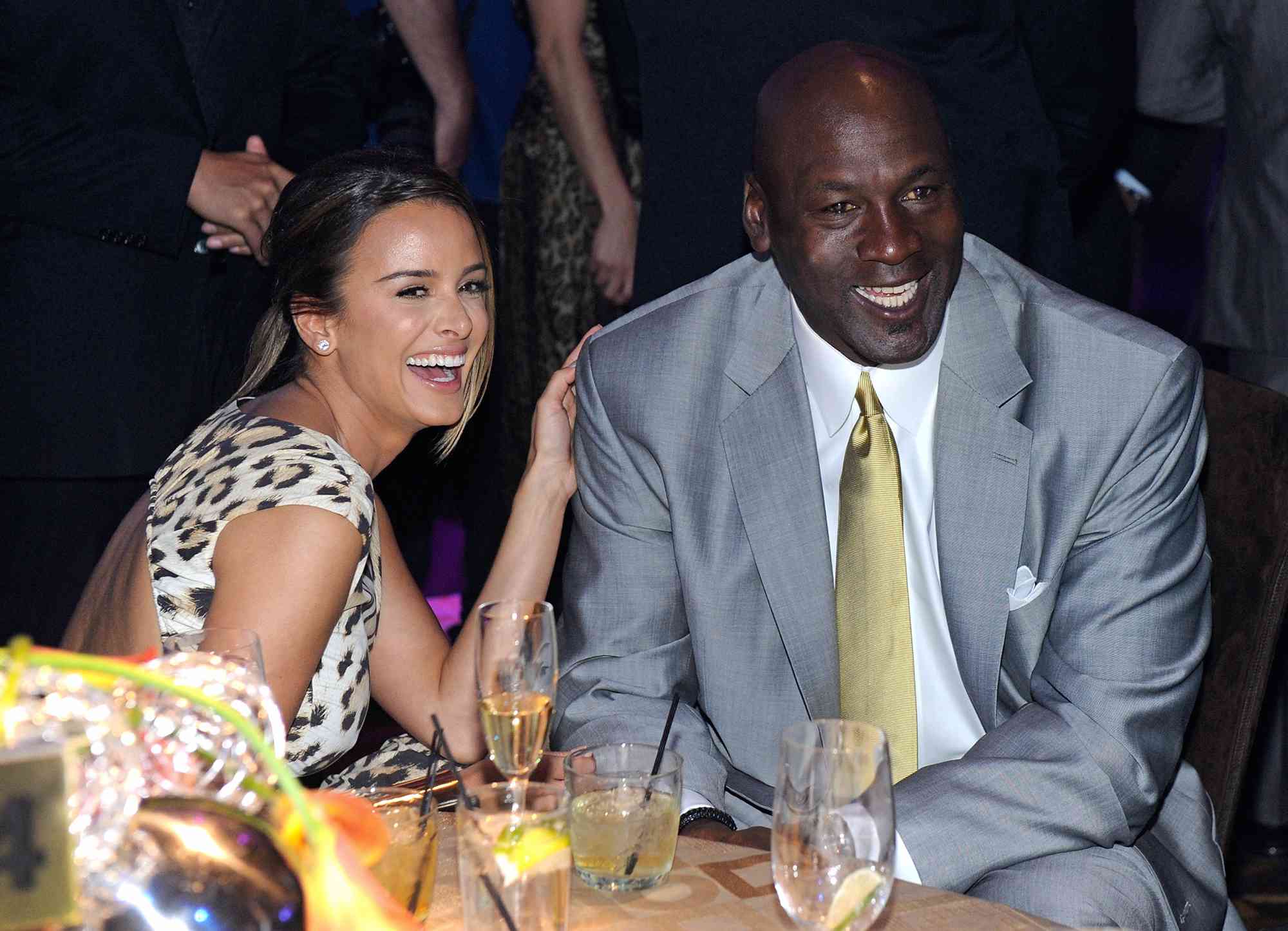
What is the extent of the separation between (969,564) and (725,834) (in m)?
0.54

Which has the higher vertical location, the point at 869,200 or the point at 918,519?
the point at 869,200

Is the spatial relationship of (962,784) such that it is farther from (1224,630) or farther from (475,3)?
(475,3)

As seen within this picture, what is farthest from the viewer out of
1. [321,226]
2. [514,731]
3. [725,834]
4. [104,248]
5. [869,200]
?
[104,248]

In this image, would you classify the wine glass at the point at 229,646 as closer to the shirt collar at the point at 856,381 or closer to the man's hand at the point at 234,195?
the shirt collar at the point at 856,381

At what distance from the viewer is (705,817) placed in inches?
80.0

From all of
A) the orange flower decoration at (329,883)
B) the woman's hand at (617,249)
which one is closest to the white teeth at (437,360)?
the woman's hand at (617,249)

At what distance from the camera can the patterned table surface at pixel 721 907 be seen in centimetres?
138

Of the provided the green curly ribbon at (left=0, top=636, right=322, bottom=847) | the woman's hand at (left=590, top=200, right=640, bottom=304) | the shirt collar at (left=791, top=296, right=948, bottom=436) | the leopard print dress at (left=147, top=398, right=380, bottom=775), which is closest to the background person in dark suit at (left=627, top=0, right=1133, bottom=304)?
the woman's hand at (left=590, top=200, right=640, bottom=304)

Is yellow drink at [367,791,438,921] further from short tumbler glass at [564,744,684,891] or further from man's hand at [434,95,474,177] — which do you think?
man's hand at [434,95,474,177]

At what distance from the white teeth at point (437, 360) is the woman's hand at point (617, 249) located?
1279mm

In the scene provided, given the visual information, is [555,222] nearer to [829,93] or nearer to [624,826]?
[829,93]

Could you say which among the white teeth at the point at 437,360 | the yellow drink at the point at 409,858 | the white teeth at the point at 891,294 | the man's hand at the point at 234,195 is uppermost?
the man's hand at the point at 234,195

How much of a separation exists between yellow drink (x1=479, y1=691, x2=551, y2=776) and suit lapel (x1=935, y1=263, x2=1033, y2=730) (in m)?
0.82

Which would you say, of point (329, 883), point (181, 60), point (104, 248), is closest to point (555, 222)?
point (181, 60)
